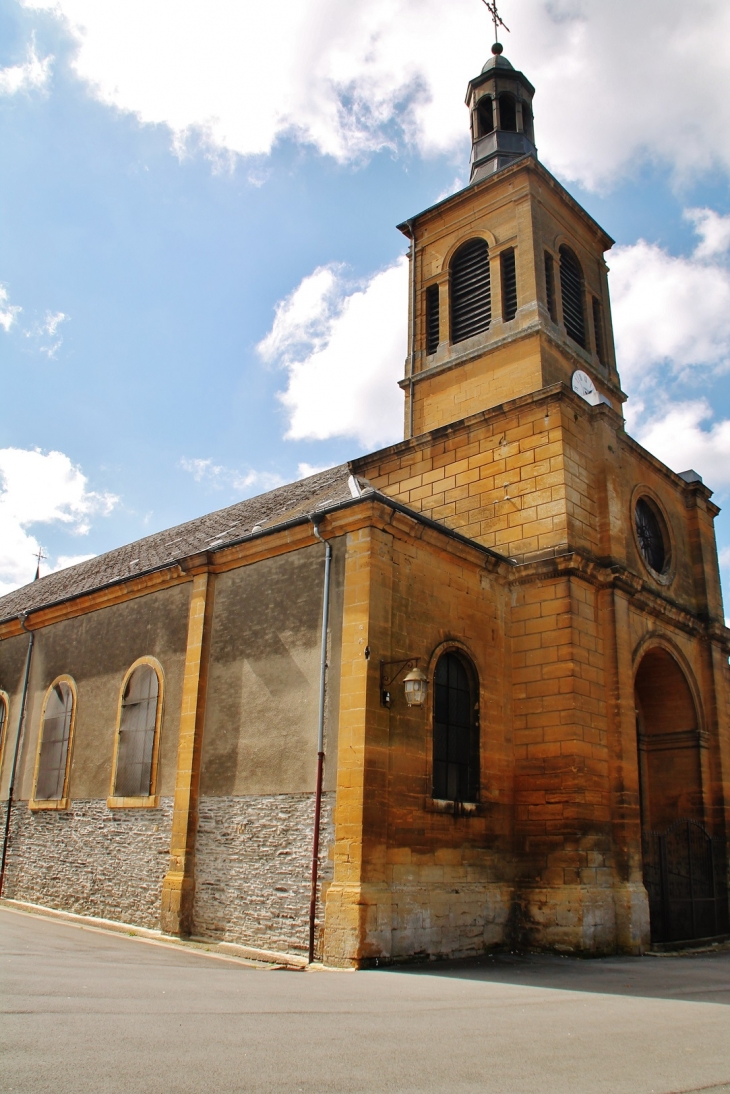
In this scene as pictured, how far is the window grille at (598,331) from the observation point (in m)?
19.5

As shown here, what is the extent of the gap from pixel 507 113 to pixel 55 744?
18.4 m

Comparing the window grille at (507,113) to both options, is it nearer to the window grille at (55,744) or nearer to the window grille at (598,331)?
the window grille at (598,331)

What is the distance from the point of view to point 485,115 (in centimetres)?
2109

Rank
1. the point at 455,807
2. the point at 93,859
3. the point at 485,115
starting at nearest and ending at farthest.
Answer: the point at 455,807
the point at 93,859
the point at 485,115

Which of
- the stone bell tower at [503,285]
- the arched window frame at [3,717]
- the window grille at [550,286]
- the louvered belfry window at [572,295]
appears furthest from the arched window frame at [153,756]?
the louvered belfry window at [572,295]

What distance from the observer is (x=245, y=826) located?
11.7m

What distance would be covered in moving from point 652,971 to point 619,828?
2326mm

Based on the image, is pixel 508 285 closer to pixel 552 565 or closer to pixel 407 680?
pixel 552 565

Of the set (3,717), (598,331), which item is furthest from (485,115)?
(3,717)

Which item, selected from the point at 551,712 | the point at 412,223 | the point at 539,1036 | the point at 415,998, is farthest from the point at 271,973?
the point at 412,223

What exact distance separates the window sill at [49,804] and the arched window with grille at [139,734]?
1728 mm

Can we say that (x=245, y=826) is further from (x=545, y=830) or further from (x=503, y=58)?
(x=503, y=58)

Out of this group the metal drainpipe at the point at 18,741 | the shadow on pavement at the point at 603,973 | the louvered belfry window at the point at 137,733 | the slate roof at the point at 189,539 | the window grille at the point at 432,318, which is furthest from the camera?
the window grille at the point at 432,318

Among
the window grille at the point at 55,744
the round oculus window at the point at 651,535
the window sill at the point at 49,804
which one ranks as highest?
the round oculus window at the point at 651,535
